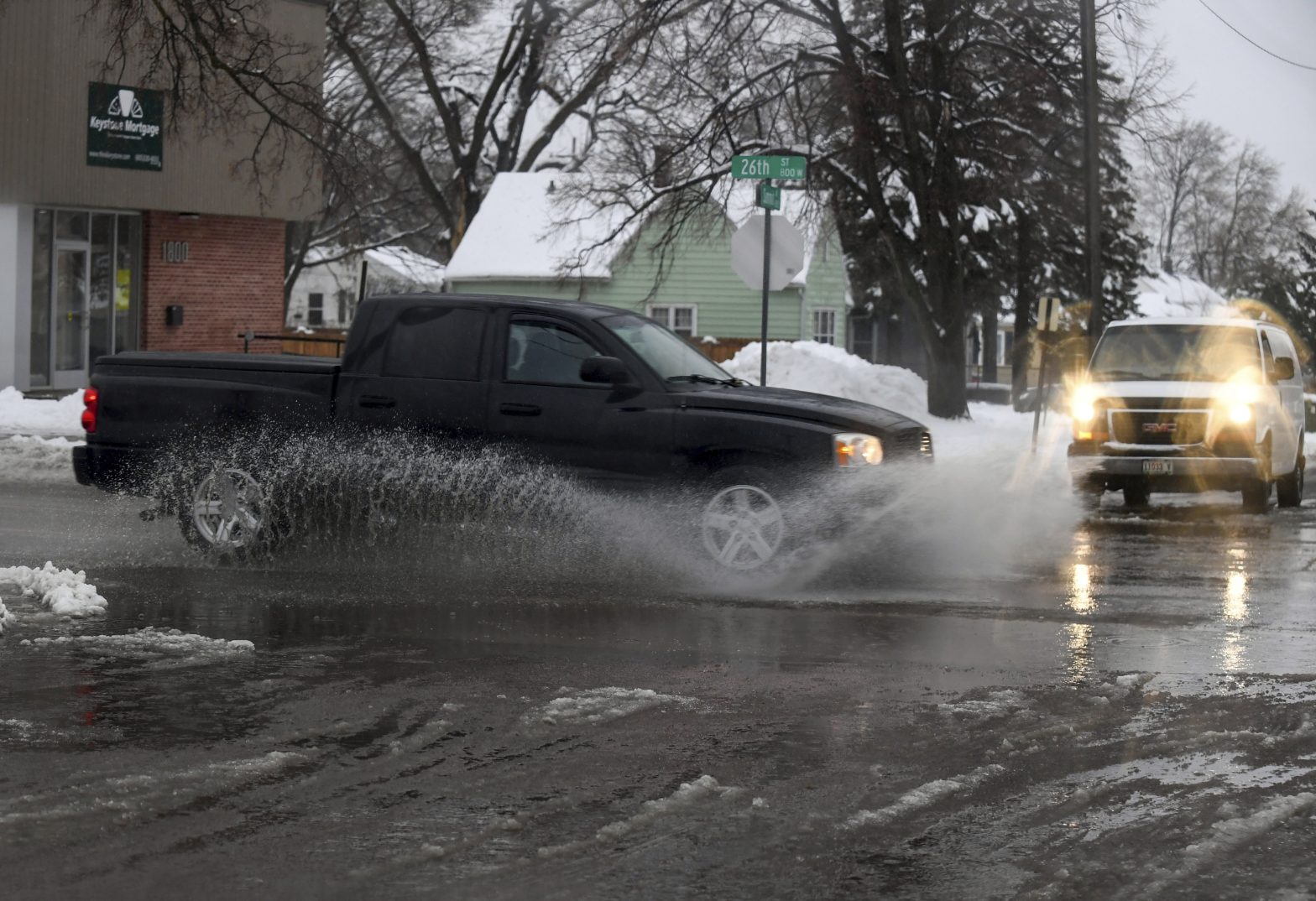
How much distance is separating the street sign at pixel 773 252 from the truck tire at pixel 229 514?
706 centimetres

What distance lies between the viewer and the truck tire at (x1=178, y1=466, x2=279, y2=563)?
11094mm

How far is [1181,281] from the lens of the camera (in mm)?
96812

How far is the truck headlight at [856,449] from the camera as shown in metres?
10.1

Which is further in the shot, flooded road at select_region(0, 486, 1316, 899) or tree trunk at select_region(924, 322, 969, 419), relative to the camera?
tree trunk at select_region(924, 322, 969, 419)

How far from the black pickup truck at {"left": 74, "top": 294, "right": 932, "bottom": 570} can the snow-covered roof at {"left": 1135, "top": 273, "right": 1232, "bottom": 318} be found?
7601 centimetres

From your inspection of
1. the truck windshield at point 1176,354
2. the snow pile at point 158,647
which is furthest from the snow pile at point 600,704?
the truck windshield at point 1176,354

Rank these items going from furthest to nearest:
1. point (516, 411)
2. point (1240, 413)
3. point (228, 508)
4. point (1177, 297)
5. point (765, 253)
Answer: point (1177, 297), point (765, 253), point (1240, 413), point (228, 508), point (516, 411)

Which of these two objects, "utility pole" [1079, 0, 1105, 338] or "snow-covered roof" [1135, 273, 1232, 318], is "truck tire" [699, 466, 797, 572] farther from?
"snow-covered roof" [1135, 273, 1232, 318]

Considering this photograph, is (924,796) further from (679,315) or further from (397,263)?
(397,263)

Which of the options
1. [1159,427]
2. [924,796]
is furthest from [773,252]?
[924,796]

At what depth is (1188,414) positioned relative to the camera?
16.2 m

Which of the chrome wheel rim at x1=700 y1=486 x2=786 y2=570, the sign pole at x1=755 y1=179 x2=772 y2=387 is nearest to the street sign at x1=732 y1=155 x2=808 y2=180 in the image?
the sign pole at x1=755 y1=179 x2=772 y2=387

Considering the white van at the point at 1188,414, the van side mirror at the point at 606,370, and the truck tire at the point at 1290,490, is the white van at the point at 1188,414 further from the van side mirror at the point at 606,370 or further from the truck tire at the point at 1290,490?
the van side mirror at the point at 606,370

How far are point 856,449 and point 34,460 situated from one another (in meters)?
10.8
